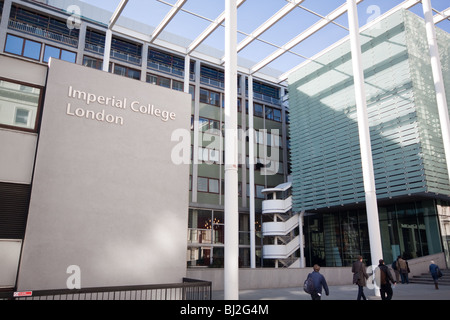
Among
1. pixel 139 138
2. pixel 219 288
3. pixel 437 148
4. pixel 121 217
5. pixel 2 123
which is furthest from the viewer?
pixel 437 148

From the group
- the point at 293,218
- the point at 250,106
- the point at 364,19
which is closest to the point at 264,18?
the point at 364,19

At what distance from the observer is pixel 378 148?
23.3 m

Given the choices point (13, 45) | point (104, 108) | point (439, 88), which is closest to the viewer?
point (104, 108)

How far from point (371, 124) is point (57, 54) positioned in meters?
24.2

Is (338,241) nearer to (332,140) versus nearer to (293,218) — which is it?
(293,218)

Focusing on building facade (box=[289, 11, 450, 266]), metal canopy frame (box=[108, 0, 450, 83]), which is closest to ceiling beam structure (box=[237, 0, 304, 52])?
metal canopy frame (box=[108, 0, 450, 83])

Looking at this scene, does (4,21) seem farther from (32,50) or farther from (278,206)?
(278,206)

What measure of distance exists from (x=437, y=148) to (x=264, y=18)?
45.0 ft

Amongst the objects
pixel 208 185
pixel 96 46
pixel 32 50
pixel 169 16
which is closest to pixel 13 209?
pixel 169 16

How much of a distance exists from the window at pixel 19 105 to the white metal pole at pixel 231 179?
238 inches

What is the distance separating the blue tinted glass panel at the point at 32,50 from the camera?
26.2 metres

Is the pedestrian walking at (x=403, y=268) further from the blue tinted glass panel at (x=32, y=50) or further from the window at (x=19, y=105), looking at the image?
the blue tinted glass panel at (x=32, y=50)

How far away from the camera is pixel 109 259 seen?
10.7 m

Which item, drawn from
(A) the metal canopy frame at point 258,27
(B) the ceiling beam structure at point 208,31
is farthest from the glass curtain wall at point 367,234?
→ (B) the ceiling beam structure at point 208,31
